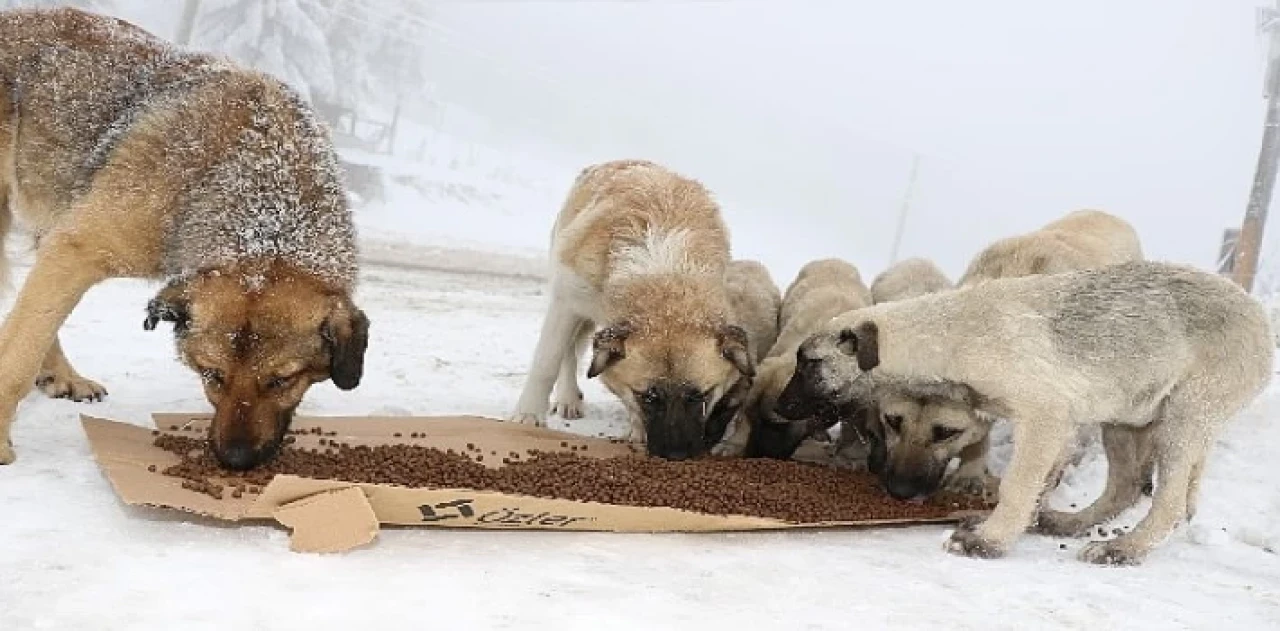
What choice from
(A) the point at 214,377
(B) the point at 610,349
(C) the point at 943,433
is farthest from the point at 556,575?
(C) the point at 943,433

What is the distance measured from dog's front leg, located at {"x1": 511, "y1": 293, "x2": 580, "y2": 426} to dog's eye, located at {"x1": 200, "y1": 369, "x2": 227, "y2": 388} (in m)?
2.94

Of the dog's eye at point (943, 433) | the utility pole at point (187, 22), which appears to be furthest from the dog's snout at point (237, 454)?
the utility pole at point (187, 22)

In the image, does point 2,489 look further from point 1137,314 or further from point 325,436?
point 1137,314

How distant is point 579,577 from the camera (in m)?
4.16

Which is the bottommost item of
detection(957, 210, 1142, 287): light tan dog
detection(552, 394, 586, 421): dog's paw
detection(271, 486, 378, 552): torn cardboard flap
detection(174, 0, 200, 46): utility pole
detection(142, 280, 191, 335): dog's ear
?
detection(552, 394, 586, 421): dog's paw

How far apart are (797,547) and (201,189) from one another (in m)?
3.33

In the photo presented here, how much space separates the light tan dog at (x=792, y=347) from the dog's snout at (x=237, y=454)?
10.2 ft

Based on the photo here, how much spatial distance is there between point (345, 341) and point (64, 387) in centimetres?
255

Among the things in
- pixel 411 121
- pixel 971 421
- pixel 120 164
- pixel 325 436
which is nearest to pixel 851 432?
pixel 971 421

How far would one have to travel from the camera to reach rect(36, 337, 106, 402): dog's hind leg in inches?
252

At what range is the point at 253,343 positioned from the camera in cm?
468

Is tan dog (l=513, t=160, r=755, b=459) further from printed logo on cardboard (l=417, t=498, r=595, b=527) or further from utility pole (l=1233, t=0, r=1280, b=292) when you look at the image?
utility pole (l=1233, t=0, r=1280, b=292)

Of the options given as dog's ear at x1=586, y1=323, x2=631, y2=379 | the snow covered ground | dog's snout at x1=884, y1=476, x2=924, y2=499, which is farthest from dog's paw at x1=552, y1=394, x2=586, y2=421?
dog's snout at x1=884, y1=476, x2=924, y2=499

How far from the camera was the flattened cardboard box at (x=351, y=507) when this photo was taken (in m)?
4.19
